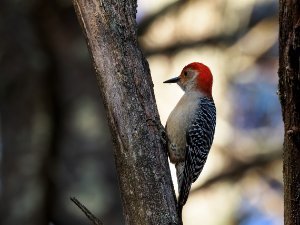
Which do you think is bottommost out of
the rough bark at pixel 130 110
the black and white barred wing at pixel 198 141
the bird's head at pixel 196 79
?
the black and white barred wing at pixel 198 141

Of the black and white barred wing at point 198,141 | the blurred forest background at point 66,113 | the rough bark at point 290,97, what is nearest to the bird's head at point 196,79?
the black and white barred wing at point 198,141

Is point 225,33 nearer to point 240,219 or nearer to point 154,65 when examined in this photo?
point 154,65

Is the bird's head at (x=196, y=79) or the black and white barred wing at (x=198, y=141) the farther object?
the bird's head at (x=196, y=79)

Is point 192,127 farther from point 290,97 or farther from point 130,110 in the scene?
point 290,97

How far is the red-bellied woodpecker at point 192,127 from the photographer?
5570 mm

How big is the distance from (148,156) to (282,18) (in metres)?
1.40

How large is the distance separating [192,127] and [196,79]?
543mm

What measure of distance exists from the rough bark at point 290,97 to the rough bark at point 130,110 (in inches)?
36.4

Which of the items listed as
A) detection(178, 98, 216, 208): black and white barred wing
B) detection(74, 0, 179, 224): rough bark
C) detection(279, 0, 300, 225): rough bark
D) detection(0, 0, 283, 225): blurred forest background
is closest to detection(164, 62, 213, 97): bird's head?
detection(178, 98, 216, 208): black and white barred wing

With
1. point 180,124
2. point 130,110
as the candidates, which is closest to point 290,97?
point 130,110

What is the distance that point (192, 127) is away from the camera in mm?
5844

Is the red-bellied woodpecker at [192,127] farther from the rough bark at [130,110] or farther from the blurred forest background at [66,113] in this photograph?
the rough bark at [130,110]

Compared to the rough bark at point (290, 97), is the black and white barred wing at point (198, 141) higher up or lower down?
lower down

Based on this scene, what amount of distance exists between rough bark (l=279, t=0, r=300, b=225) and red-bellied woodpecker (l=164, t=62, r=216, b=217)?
230 cm
